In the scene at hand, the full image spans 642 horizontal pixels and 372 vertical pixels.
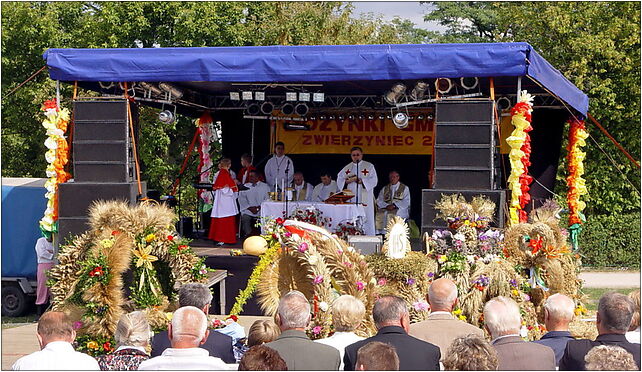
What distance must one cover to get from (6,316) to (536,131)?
Answer: 9436 mm

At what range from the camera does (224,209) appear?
1409cm

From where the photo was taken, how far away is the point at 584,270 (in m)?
20.4

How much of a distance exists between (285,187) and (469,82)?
5353 mm

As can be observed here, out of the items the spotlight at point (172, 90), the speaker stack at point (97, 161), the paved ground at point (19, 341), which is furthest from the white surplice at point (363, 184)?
the paved ground at point (19, 341)

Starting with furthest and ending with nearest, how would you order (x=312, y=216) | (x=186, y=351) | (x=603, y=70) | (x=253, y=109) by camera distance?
(x=603, y=70)
(x=253, y=109)
(x=312, y=216)
(x=186, y=351)

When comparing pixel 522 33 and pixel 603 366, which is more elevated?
pixel 522 33

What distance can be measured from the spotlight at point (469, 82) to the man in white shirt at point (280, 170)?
539 cm

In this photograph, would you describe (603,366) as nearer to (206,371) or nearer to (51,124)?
(206,371)

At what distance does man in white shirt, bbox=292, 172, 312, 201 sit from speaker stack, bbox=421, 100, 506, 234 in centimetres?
462

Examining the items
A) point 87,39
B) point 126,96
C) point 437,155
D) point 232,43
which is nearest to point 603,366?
point 437,155

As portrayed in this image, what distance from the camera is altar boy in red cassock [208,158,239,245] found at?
1397 cm

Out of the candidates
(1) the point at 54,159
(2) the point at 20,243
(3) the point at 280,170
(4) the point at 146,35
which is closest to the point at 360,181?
(3) the point at 280,170

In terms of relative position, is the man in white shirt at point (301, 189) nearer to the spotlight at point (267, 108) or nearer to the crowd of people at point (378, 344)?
the spotlight at point (267, 108)

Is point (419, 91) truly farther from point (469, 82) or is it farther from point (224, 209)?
point (224, 209)
